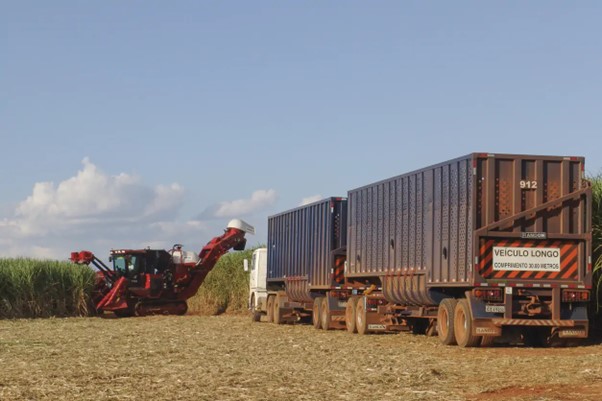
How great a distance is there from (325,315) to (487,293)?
32.8ft

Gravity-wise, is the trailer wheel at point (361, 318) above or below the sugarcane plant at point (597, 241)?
below

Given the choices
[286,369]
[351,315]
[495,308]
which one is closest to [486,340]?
[495,308]

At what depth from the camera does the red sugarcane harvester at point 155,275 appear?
145ft

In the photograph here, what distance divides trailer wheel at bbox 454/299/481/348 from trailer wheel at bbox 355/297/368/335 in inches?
222

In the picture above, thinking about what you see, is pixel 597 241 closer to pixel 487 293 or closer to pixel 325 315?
pixel 487 293

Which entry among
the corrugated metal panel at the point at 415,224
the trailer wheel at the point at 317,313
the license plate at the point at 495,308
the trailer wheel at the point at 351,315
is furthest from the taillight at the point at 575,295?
the trailer wheel at the point at 317,313

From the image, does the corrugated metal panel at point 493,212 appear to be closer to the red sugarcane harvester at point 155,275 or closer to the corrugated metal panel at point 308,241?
the corrugated metal panel at point 308,241

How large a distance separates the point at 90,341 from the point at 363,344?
6595 millimetres

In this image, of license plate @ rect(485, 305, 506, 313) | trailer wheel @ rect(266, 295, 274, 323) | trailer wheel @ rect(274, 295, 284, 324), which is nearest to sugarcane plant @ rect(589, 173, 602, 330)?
license plate @ rect(485, 305, 506, 313)

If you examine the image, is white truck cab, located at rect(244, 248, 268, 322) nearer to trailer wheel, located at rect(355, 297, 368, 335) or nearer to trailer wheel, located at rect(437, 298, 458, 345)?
trailer wheel, located at rect(355, 297, 368, 335)

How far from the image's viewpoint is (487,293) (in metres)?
21.6

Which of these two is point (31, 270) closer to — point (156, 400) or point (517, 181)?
point (517, 181)

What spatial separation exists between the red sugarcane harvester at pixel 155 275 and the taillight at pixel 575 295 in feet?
83.0

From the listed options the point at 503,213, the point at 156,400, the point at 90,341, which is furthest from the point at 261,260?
the point at 156,400
